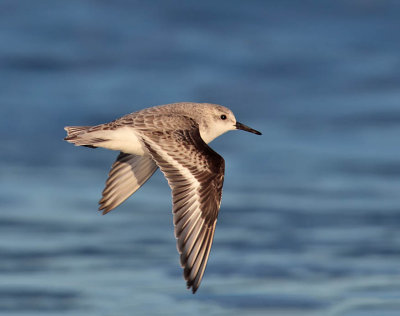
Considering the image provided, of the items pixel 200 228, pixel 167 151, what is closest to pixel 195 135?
pixel 167 151

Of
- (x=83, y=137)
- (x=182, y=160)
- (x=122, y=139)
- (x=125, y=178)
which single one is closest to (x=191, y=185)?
(x=182, y=160)

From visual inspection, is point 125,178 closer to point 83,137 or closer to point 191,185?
point 83,137

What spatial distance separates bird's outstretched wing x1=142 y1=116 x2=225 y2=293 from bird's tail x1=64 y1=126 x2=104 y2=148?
0.56 m

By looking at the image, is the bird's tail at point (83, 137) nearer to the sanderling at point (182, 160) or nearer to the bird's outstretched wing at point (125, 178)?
the sanderling at point (182, 160)

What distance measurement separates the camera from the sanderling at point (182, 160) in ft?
29.7

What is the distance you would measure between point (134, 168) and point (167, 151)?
1388 mm

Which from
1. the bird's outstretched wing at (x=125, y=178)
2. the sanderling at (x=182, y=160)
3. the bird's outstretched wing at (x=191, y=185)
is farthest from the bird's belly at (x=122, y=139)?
the bird's outstretched wing at (x=125, y=178)

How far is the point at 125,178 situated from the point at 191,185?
172 cm

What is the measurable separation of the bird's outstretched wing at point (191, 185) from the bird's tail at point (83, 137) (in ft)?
1.84

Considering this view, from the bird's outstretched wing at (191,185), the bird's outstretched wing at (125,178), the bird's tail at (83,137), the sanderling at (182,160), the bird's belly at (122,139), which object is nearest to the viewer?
the bird's outstretched wing at (191,185)

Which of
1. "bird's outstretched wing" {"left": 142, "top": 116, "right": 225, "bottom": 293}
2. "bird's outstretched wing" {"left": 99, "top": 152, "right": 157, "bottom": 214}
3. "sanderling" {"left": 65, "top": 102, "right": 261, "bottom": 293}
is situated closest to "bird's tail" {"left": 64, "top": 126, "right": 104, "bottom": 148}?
"sanderling" {"left": 65, "top": 102, "right": 261, "bottom": 293}

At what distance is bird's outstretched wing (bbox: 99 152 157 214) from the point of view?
1082cm

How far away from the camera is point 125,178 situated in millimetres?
10867

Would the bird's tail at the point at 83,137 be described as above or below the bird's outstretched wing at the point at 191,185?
above
